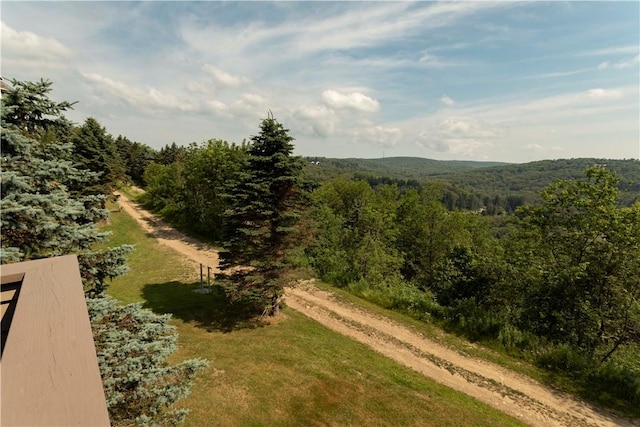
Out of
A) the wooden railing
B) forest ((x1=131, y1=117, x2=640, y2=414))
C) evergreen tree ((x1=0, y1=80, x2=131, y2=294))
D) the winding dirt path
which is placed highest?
evergreen tree ((x1=0, y1=80, x2=131, y2=294))

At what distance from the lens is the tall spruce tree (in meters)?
13.8

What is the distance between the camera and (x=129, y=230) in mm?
32094

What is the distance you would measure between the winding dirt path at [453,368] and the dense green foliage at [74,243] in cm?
1025

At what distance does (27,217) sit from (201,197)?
2794 centimetres

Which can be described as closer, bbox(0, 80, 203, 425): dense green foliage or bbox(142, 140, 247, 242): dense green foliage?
bbox(0, 80, 203, 425): dense green foliage

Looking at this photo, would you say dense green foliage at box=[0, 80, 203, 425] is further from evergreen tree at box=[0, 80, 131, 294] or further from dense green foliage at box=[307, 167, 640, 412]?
dense green foliage at box=[307, 167, 640, 412]

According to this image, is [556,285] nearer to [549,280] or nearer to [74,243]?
[549,280]

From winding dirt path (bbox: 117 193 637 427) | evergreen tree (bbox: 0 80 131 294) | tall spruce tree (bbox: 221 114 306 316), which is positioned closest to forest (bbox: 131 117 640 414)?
tall spruce tree (bbox: 221 114 306 316)

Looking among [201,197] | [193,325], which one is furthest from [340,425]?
[201,197]

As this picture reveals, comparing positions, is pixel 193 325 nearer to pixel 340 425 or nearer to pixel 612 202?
pixel 340 425

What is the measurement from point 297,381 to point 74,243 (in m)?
8.38

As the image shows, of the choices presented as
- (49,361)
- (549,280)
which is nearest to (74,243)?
(49,361)

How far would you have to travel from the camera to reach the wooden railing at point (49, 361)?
1.93 meters

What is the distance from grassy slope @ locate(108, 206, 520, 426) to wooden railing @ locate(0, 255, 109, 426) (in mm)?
7880
